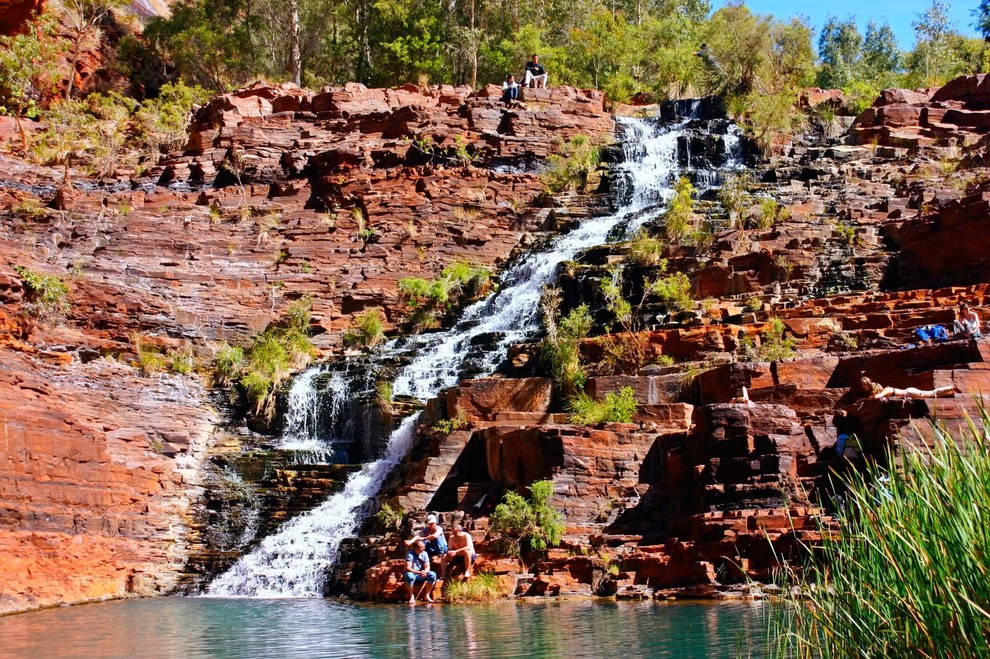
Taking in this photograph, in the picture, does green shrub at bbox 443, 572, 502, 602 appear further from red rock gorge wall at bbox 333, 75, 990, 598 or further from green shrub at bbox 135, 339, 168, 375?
green shrub at bbox 135, 339, 168, 375

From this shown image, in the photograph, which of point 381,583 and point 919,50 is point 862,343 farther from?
point 919,50

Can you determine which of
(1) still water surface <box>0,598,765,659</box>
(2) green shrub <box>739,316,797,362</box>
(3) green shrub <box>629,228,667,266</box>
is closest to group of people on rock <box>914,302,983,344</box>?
(2) green shrub <box>739,316,797,362</box>

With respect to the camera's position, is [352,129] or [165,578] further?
[352,129]

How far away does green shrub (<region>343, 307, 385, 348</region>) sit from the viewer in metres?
29.5

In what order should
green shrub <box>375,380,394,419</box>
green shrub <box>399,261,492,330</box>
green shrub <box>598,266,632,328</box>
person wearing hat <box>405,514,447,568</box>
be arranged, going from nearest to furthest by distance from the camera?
person wearing hat <box>405,514,447,568</box>
green shrub <box>375,380,394,419</box>
green shrub <box>598,266,632,328</box>
green shrub <box>399,261,492,330</box>

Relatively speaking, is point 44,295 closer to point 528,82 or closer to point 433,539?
point 433,539

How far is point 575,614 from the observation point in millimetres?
12648

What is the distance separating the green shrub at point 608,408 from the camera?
62.4 feet

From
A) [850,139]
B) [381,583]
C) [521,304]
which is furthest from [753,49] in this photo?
[381,583]

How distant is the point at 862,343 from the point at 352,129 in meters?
23.8

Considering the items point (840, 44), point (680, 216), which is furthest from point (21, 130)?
point (840, 44)

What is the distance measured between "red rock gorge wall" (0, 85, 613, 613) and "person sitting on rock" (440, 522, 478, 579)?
6.07 m

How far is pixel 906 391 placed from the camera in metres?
15.1

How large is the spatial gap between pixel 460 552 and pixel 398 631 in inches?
154
